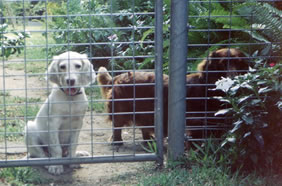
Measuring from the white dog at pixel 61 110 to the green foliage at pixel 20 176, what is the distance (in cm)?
23

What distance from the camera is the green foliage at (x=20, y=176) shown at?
382 cm

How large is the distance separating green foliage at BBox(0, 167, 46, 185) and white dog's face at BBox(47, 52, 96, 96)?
2.65 feet

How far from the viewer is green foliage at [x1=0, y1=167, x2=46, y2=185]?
382cm

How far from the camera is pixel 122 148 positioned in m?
4.90

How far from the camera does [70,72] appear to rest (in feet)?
13.2

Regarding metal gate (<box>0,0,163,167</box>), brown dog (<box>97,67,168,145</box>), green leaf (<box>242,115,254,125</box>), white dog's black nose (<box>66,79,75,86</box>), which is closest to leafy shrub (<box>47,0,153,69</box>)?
metal gate (<box>0,0,163,167</box>)

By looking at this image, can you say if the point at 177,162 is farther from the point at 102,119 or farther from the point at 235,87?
the point at 102,119

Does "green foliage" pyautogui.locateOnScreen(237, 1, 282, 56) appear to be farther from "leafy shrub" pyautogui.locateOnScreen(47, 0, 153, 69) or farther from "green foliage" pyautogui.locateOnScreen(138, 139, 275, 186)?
"leafy shrub" pyautogui.locateOnScreen(47, 0, 153, 69)

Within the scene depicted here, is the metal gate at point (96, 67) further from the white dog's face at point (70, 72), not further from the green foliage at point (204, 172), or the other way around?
the green foliage at point (204, 172)

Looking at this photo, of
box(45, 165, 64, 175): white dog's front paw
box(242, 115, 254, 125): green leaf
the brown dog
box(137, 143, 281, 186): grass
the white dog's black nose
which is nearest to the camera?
box(242, 115, 254, 125): green leaf

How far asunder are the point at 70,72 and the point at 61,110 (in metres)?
0.40

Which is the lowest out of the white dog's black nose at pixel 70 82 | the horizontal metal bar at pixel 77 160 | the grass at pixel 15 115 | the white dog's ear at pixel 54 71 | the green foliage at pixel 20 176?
the green foliage at pixel 20 176

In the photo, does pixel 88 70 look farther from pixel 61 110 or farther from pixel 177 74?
pixel 177 74

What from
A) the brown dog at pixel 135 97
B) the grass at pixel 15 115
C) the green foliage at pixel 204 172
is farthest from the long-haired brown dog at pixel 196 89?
the grass at pixel 15 115
